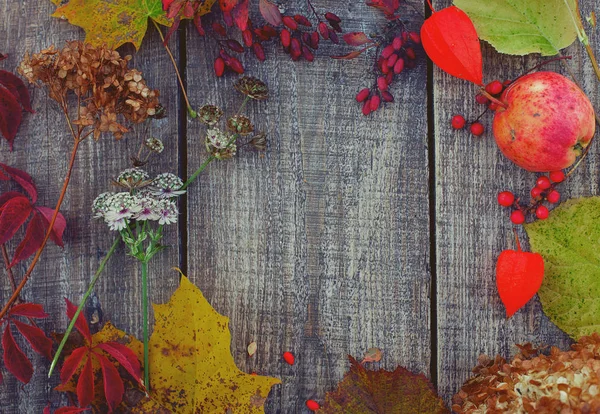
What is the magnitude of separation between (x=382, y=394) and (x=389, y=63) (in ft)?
2.06

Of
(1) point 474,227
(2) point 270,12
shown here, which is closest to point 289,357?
(1) point 474,227

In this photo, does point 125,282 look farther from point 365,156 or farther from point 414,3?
point 414,3

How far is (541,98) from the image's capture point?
1.14m

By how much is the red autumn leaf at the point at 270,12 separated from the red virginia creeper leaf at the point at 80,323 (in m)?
0.62

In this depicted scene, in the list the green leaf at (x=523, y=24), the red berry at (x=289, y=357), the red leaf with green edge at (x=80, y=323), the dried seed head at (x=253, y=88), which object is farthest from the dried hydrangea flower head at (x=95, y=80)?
the green leaf at (x=523, y=24)

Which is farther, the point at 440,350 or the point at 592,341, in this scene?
the point at 440,350

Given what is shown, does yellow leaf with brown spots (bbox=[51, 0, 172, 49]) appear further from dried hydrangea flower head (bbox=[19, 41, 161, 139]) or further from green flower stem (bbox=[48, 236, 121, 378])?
green flower stem (bbox=[48, 236, 121, 378])

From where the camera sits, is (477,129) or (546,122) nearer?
(546,122)

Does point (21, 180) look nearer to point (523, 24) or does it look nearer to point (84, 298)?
point (84, 298)

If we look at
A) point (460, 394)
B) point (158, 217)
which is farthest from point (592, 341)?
point (158, 217)

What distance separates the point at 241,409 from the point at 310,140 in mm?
529

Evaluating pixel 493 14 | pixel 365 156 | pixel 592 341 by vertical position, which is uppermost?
pixel 493 14

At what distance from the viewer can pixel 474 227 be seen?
1.27m

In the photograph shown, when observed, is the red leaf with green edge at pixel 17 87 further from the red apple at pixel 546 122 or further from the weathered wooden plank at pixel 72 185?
the red apple at pixel 546 122
